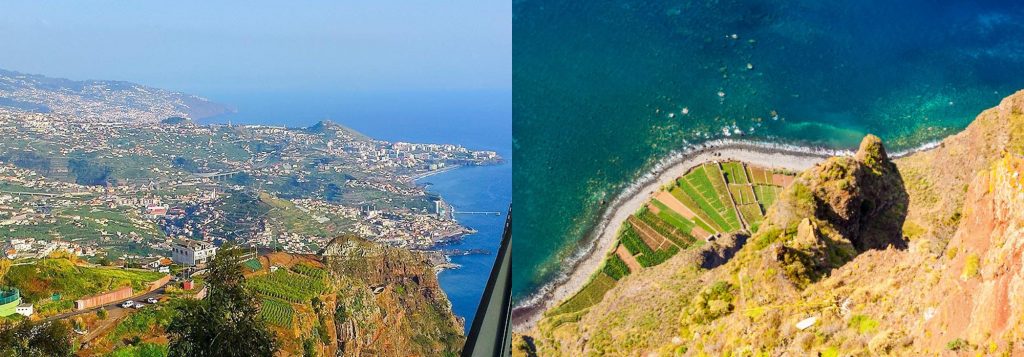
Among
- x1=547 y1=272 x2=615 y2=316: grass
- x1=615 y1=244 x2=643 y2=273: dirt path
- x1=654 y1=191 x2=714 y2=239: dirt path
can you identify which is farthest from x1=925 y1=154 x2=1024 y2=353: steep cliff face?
x1=547 y1=272 x2=615 y2=316: grass

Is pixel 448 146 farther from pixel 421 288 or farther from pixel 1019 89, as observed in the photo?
pixel 1019 89

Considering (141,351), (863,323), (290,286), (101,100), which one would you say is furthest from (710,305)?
(101,100)

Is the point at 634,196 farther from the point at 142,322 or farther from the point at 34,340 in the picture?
the point at 142,322

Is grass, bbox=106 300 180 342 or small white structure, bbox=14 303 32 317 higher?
small white structure, bbox=14 303 32 317

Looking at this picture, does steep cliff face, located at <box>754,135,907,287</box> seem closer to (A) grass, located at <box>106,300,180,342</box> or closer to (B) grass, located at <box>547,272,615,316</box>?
(B) grass, located at <box>547,272,615,316</box>

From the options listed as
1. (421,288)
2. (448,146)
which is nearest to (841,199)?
(448,146)
